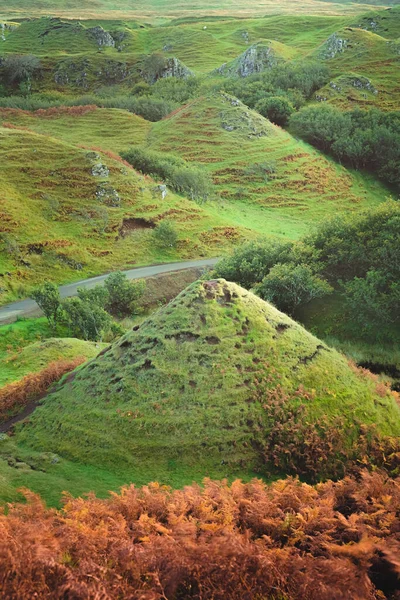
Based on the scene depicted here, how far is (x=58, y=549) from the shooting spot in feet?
26.0

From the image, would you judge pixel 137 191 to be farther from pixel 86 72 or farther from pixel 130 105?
pixel 86 72

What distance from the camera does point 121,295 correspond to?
136 ft

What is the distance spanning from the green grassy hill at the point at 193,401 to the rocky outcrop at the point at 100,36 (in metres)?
215

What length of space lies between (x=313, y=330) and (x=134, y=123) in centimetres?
8300

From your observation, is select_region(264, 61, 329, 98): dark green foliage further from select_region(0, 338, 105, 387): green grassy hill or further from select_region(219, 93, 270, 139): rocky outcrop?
select_region(0, 338, 105, 387): green grassy hill

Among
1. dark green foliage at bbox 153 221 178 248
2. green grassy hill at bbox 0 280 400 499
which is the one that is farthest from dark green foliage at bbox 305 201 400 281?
dark green foliage at bbox 153 221 178 248

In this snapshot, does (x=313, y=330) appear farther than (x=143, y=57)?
No

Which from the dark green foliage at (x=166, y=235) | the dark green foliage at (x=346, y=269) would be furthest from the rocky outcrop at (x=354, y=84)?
the dark green foliage at (x=346, y=269)

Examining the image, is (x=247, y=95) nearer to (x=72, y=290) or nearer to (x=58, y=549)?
(x=72, y=290)

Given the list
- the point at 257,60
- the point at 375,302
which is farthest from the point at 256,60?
the point at 375,302

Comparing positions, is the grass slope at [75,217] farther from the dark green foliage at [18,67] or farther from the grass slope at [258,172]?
the dark green foliage at [18,67]

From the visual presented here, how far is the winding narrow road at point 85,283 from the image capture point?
1541 inches

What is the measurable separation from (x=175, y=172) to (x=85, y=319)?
42.1 m

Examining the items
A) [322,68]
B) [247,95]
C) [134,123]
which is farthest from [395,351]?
[322,68]
